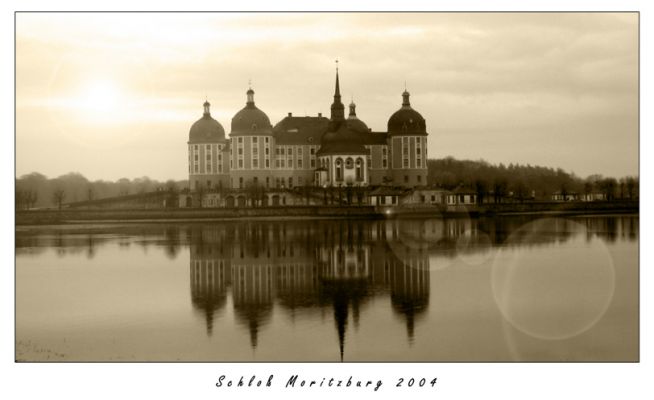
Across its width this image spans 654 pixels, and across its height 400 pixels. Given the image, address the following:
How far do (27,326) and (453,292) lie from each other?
11238 millimetres

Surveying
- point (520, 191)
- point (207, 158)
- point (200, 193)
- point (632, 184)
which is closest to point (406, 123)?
point (520, 191)

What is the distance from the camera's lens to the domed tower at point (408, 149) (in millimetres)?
77438

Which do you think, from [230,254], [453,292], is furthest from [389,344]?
[230,254]

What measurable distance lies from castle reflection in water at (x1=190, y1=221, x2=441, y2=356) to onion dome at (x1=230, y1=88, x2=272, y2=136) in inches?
1236

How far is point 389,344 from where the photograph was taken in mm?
16969

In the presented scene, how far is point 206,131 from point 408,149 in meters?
19.3

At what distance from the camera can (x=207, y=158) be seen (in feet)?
249

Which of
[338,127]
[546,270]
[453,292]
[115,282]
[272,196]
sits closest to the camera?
[453,292]

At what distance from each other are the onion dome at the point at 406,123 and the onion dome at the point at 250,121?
12.6 meters

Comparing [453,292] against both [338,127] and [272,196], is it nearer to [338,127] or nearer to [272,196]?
[272,196]

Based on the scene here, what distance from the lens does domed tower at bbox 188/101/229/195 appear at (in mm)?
75625

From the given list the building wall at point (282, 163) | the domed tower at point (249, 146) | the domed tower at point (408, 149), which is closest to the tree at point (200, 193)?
the building wall at point (282, 163)

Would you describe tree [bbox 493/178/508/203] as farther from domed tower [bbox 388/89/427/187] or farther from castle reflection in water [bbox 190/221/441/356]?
castle reflection in water [bbox 190/221/441/356]

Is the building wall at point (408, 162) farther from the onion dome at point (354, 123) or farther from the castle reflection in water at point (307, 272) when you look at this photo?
the castle reflection in water at point (307, 272)
